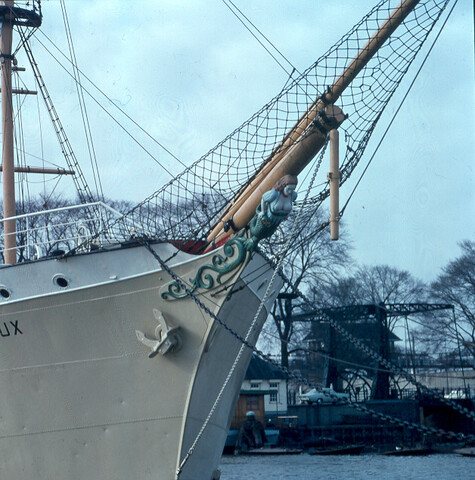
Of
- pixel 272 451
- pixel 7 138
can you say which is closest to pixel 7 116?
pixel 7 138

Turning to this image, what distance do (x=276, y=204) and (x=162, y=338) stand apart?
286 cm

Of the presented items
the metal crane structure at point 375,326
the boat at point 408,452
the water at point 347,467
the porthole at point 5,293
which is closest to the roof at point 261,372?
the metal crane structure at point 375,326

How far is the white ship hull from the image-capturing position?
14.2m

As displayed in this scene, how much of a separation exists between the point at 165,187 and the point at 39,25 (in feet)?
29.2

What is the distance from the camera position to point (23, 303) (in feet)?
47.8

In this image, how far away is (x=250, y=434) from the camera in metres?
36.3

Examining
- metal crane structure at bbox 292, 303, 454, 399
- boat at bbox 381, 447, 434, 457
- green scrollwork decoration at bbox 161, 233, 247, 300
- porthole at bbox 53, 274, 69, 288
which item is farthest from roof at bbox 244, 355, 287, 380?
green scrollwork decoration at bbox 161, 233, 247, 300

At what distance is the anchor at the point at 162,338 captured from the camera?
1397 cm

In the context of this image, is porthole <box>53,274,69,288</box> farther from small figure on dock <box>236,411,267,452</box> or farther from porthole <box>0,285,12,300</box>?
small figure on dock <box>236,411,267,452</box>

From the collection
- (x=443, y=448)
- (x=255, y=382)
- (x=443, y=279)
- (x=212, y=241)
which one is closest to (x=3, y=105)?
(x=212, y=241)

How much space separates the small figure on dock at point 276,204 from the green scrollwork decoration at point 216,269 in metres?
0.56

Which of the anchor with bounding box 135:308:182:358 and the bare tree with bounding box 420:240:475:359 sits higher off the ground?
the bare tree with bounding box 420:240:475:359

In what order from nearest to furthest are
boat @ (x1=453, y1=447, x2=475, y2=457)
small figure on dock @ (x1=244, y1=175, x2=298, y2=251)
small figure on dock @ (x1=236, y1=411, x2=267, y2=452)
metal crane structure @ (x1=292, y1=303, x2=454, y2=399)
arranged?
small figure on dock @ (x1=244, y1=175, x2=298, y2=251) → boat @ (x1=453, y1=447, x2=475, y2=457) → small figure on dock @ (x1=236, y1=411, x2=267, y2=452) → metal crane structure @ (x1=292, y1=303, x2=454, y2=399)

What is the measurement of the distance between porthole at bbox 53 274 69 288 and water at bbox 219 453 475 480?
11.2 m
